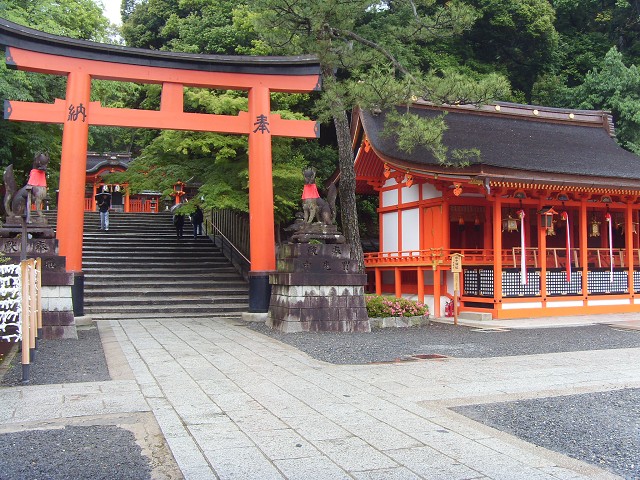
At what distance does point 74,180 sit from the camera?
40.3 feet

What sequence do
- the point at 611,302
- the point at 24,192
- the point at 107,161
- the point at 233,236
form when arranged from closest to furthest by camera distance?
1. the point at 24,192
2. the point at 611,302
3. the point at 233,236
4. the point at 107,161

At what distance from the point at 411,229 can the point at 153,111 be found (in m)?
8.63

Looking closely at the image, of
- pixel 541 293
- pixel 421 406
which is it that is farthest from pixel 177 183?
pixel 421 406

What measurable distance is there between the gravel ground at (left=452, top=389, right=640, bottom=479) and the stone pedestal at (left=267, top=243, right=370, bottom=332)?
19.4 ft

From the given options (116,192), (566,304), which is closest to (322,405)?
(566,304)

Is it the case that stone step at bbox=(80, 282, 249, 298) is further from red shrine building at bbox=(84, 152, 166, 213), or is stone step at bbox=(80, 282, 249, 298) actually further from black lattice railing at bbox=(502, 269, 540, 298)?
red shrine building at bbox=(84, 152, 166, 213)

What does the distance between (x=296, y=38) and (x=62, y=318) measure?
26.6 feet

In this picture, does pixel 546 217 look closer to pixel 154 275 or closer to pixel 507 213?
pixel 507 213

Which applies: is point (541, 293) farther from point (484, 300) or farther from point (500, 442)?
point (500, 442)

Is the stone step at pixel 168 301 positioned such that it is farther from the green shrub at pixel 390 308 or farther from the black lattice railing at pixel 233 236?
the green shrub at pixel 390 308

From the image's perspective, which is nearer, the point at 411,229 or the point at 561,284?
the point at 561,284

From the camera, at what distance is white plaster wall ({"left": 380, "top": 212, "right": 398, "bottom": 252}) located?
19.0 m

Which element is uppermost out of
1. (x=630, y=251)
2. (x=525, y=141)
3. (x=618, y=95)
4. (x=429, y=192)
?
(x=618, y=95)

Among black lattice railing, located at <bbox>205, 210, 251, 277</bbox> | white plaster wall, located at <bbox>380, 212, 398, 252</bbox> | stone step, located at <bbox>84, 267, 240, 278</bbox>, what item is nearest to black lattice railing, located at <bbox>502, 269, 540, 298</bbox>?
white plaster wall, located at <bbox>380, 212, 398, 252</bbox>
